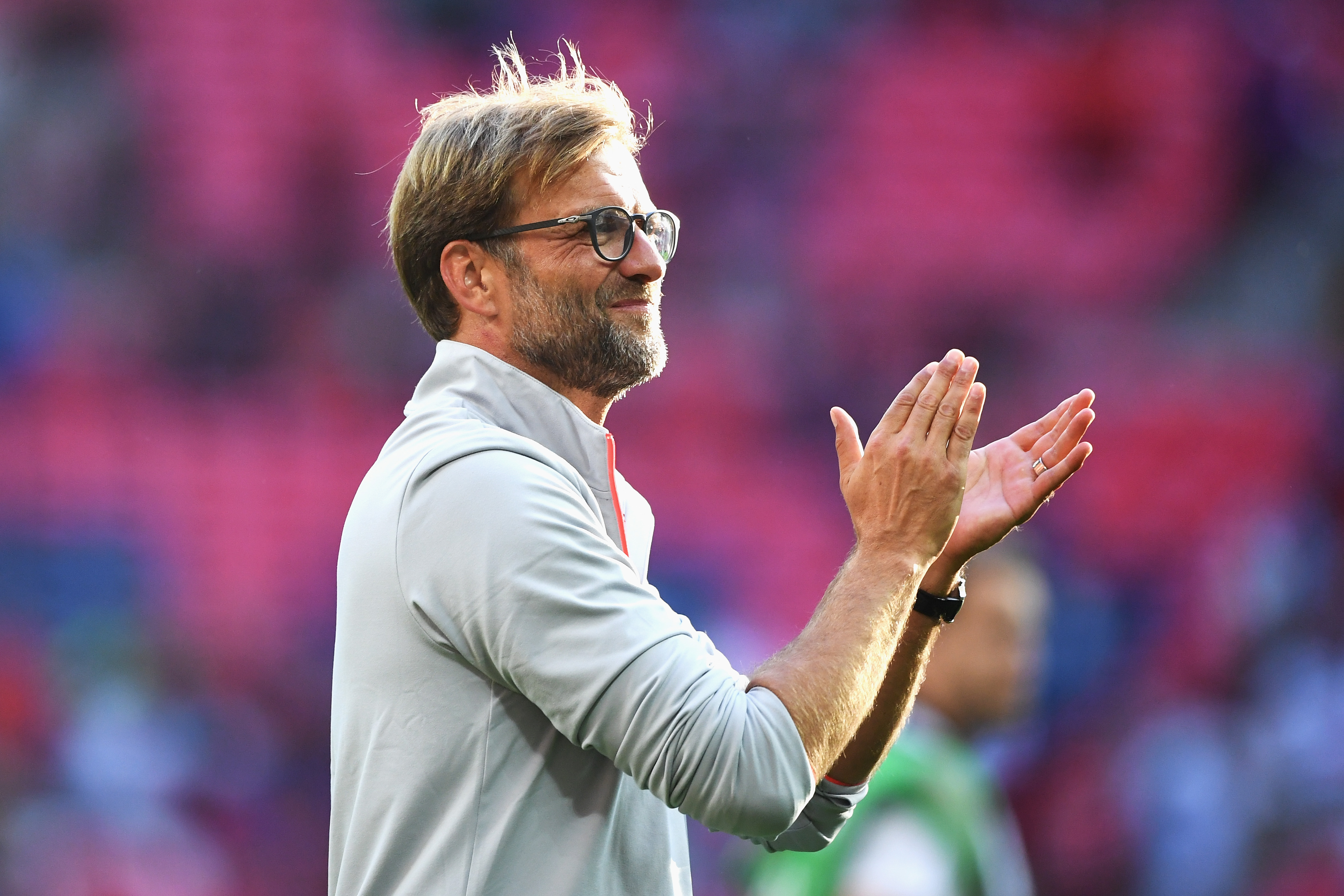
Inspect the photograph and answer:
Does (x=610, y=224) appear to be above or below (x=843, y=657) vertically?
above

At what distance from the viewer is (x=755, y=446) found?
5375 mm

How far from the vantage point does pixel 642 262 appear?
2.06 m

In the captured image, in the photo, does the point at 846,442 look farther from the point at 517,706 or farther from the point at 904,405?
the point at 517,706

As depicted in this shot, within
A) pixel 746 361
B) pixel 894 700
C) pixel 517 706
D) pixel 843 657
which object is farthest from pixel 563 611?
pixel 746 361

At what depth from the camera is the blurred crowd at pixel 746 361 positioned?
16.1 feet

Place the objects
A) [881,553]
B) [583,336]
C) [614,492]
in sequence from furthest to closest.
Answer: [583,336] < [614,492] < [881,553]

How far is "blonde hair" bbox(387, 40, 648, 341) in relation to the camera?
203 centimetres

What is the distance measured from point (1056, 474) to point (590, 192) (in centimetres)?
84

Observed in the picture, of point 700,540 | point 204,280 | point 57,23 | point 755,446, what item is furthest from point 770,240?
point 57,23

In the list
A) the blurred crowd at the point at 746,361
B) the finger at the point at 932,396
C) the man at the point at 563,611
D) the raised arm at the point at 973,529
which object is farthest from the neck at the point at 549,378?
the blurred crowd at the point at 746,361

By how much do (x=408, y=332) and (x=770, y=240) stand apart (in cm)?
152

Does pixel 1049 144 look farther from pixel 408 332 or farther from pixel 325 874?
pixel 325 874

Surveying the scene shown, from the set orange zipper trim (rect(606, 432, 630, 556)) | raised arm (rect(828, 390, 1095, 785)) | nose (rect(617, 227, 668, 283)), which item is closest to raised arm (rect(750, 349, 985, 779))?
raised arm (rect(828, 390, 1095, 785))

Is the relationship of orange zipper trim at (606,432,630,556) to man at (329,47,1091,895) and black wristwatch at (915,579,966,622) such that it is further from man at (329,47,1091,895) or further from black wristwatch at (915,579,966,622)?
black wristwatch at (915,579,966,622)
